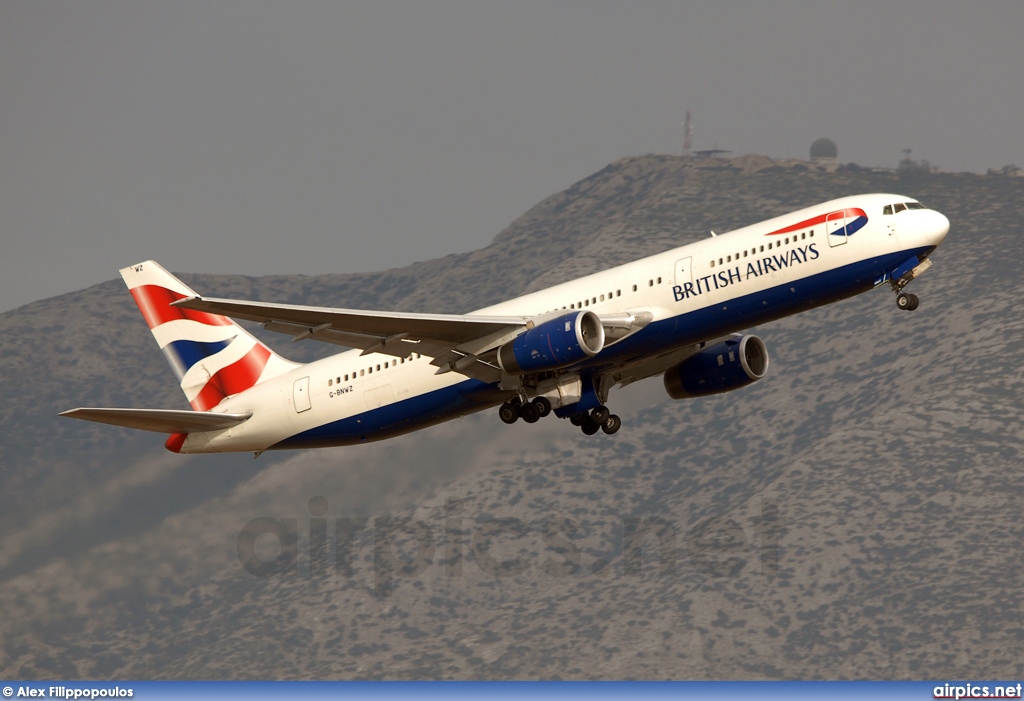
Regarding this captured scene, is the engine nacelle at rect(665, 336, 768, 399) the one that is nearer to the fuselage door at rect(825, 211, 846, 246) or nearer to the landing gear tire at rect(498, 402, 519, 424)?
the landing gear tire at rect(498, 402, 519, 424)

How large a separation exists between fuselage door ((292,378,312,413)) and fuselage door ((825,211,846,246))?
2169cm

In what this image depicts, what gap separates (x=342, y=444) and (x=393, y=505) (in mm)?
65664

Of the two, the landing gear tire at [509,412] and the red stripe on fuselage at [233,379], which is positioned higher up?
the red stripe on fuselage at [233,379]

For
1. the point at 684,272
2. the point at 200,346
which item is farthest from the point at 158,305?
the point at 684,272

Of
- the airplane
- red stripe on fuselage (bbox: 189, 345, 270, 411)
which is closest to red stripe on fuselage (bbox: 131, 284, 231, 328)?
red stripe on fuselage (bbox: 189, 345, 270, 411)

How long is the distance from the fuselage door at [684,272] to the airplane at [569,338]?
48 millimetres

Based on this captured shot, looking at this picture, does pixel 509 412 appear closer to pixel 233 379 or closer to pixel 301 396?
pixel 301 396

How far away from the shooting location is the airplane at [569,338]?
178 feet

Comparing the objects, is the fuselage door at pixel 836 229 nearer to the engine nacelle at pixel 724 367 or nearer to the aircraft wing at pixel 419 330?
the aircraft wing at pixel 419 330

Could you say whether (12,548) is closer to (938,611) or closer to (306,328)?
(306,328)

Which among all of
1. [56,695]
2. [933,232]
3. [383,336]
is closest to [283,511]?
[56,695]

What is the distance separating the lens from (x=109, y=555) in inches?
5551

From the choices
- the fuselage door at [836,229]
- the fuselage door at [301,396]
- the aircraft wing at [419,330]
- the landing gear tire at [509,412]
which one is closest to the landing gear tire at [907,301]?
the fuselage door at [836,229]

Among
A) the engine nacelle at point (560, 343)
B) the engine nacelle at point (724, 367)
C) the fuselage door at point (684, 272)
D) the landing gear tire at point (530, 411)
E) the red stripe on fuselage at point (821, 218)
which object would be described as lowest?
the landing gear tire at point (530, 411)
